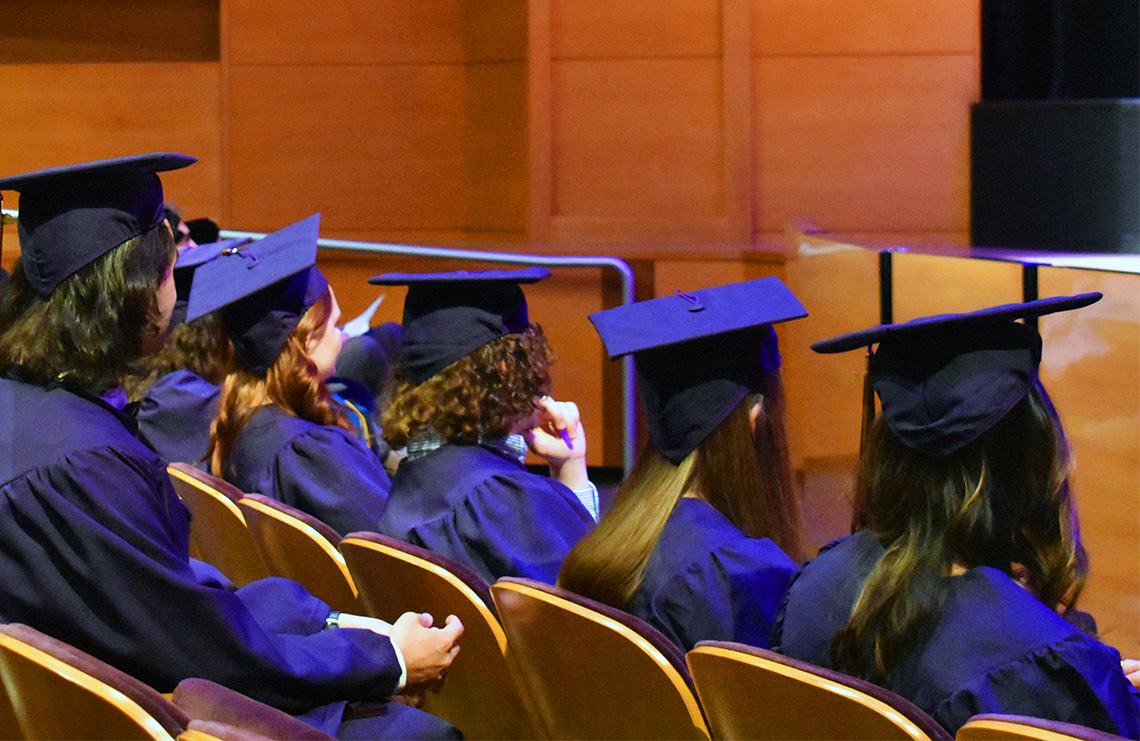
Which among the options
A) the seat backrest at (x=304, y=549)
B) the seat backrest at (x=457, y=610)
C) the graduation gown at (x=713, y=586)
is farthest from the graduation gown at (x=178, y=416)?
the graduation gown at (x=713, y=586)

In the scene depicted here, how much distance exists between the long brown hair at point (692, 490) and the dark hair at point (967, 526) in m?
0.47

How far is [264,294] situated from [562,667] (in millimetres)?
1583

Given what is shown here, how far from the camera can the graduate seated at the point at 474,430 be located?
99.8 inches

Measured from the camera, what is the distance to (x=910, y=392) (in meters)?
1.61

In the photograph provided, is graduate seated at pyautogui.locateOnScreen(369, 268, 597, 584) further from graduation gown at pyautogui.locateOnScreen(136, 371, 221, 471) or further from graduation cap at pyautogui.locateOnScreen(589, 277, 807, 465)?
graduation gown at pyautogui.locateOnScreen(136, 371, 221, 471)

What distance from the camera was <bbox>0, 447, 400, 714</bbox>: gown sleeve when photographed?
1.56 meters

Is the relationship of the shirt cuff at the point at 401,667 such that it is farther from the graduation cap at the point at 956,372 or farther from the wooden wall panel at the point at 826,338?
the wooden wall panel at the point at 826,338

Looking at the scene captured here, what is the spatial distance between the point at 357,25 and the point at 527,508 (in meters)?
4.48

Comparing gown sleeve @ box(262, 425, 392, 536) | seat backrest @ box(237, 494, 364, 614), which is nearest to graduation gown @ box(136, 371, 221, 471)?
gown sleeve @ box(262, 425, 392, 536)

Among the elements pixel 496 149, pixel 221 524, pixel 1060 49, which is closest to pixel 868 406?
pixel 221 524

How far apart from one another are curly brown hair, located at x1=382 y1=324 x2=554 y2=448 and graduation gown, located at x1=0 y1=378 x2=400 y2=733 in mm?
953

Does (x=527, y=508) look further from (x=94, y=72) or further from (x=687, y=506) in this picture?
(x=94, y=72)

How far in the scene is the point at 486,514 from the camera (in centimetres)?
254

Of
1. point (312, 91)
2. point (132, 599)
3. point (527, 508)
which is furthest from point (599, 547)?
point (312, 91)
